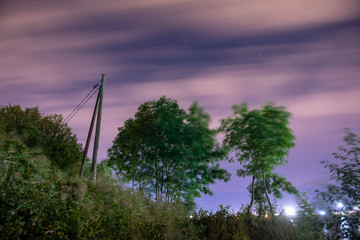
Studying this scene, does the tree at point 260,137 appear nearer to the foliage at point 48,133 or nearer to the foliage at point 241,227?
the foliage at point 241,227

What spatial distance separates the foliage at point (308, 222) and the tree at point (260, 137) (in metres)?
3.51

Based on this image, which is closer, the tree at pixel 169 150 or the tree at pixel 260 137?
the tree at pixel 260 137

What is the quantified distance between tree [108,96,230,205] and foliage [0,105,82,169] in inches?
330

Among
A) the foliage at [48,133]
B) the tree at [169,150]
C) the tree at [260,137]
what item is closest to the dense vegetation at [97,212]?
the tree at [260,137]

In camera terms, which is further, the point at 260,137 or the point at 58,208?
the point at 260,137

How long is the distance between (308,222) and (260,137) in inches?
244

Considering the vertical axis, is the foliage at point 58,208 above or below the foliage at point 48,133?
below

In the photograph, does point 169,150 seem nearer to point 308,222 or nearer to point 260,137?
point 260,137

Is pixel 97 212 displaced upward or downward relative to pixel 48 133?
downward

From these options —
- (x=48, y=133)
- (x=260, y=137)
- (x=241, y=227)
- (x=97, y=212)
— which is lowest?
(x=241, y=227)

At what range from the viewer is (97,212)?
5.53 m

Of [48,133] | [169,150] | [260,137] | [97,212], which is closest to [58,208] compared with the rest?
[97,212]

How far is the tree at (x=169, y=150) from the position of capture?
21062mm

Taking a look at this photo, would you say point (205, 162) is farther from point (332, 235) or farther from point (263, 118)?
point (332, 235)
